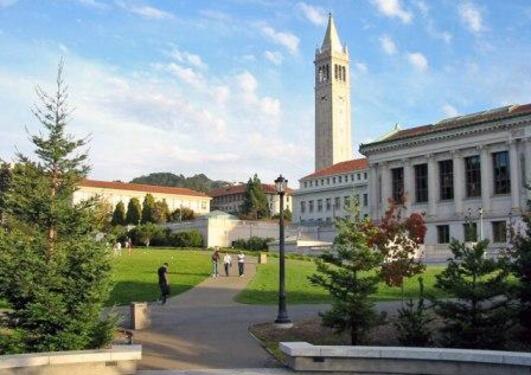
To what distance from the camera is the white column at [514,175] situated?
6306 centimetres

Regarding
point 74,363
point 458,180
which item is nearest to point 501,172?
point 458,180

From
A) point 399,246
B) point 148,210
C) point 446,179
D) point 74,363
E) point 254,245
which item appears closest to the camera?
point 74,363

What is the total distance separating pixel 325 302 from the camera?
26703 millimetres

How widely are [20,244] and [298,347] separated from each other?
6.78 metres

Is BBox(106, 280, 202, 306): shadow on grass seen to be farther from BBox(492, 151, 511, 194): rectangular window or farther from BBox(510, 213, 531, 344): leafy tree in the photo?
BBox(492, 151, 511, 194): rectangular window

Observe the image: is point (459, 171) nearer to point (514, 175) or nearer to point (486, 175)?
point (486, 175)

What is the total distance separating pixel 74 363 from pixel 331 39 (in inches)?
6148

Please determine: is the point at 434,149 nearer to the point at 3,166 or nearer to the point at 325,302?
the point at 325,302

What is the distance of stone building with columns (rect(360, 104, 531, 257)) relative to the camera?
63.2 m

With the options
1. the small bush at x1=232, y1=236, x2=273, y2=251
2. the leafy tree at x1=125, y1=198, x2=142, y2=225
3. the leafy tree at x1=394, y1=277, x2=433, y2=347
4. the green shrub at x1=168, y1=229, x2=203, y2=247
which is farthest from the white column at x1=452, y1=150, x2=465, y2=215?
the leafy tree at x1=125, y1=198, x2=142, y2=225

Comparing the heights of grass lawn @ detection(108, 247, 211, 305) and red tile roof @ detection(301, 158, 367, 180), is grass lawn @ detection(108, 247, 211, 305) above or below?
below

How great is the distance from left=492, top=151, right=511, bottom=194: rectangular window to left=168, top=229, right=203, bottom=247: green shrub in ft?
123

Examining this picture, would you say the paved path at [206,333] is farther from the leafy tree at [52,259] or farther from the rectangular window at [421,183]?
the rectangular window at [421,183]

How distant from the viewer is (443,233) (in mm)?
70188
